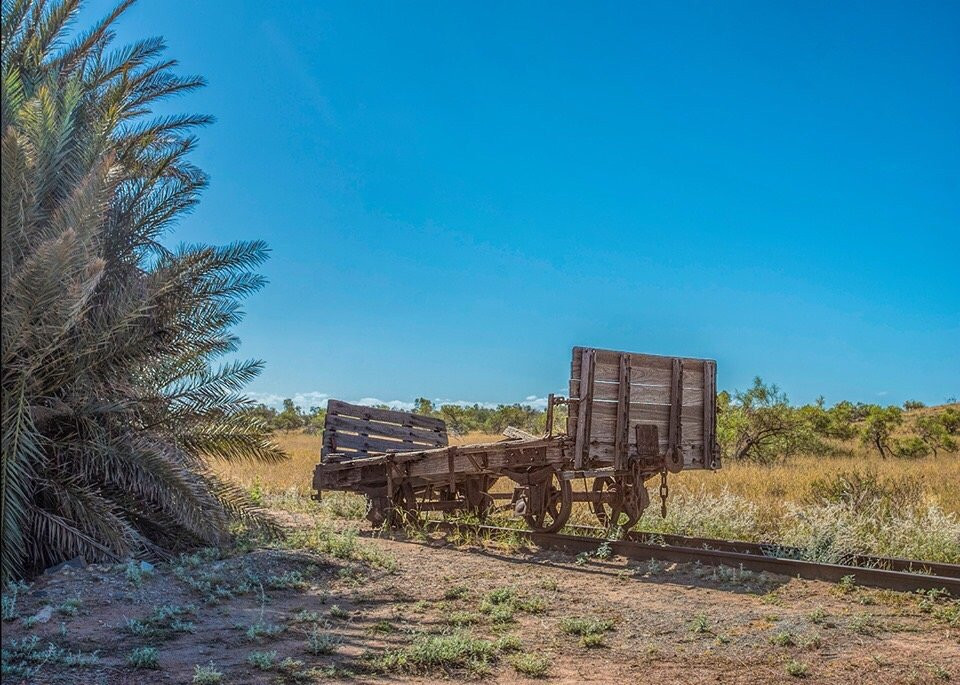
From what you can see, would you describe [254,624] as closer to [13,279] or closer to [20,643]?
[20,643]

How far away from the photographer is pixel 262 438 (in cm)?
957

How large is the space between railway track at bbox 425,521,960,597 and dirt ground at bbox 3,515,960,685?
19 cm

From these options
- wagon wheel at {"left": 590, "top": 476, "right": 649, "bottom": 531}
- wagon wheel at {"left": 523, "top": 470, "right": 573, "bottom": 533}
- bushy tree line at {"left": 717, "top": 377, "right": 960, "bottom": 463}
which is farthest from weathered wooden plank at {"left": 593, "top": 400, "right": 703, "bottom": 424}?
bushy tree line at {"left": 717, "top": 377, "right": 960, "bottom": 463}

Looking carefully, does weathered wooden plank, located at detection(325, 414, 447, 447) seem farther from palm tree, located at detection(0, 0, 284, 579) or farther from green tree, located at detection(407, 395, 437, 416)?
green tree, located at detection(407, 395, 437, 416)

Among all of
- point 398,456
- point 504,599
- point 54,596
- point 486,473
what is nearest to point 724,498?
point 486,473

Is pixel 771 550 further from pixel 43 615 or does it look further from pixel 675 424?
pixel 43 615

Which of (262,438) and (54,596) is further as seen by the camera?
(262,438)

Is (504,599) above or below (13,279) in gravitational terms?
below

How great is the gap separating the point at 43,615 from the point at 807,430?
23.1 metres

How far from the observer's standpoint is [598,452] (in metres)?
9.43

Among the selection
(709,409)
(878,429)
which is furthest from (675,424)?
(878,429)

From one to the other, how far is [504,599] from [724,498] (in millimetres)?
5542

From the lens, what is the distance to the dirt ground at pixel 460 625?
17.2ft

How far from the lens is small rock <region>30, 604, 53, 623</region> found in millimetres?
6109
